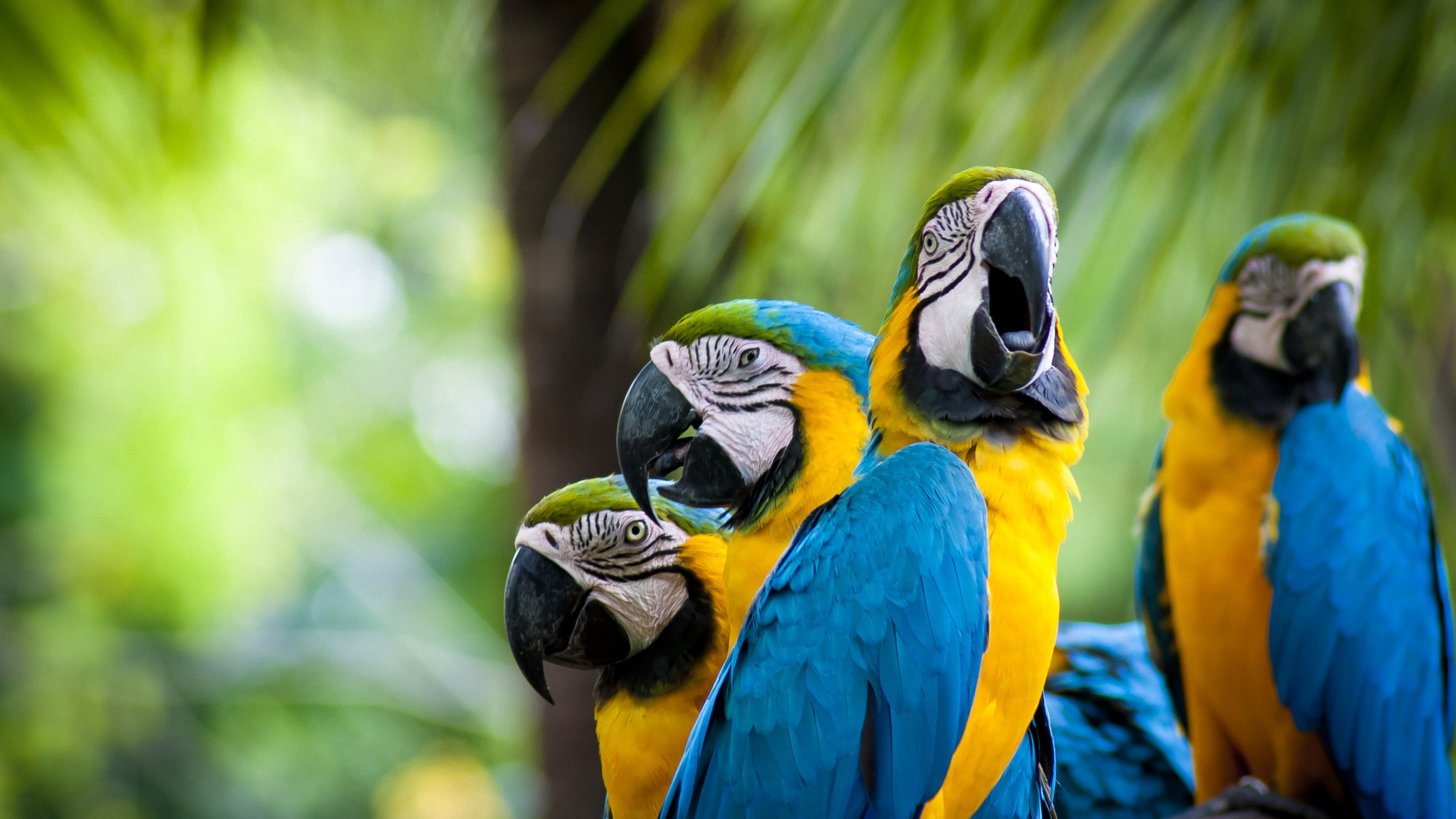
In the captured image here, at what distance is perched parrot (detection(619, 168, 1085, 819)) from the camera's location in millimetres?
803

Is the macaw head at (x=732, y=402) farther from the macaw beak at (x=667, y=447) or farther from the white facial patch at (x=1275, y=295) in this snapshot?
the white facial patch at (x=1275, y=295)

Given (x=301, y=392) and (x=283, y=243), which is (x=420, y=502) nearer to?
(x=301, y=392)

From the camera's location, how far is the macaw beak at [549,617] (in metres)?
1.03

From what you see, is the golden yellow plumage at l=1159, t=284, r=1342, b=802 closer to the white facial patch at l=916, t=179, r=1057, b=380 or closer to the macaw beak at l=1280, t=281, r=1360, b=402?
the macaw beak at l=1280, t=281, r=1360, b=402

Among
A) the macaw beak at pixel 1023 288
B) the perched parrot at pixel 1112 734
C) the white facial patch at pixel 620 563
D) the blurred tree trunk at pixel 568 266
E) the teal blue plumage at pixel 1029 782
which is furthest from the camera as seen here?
the blurred tree trunk at pixel 568 266

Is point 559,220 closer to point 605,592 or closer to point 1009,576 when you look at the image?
point 605,592

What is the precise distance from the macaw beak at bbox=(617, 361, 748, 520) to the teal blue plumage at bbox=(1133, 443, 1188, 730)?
746 millimetres

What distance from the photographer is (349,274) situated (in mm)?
8875

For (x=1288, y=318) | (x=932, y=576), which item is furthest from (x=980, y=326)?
(x=1288, y=318)

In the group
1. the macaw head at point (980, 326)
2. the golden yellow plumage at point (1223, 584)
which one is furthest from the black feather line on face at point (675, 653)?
the golden yellow plumage at point (1223, 584)

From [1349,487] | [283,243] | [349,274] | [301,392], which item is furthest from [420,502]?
[1349,487]

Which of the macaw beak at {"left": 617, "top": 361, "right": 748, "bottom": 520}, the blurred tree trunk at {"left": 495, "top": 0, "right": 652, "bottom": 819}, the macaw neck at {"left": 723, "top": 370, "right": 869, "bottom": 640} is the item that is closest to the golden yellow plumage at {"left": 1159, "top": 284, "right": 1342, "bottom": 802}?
the macaw neck at {"left": 723, "top": 370, "right": 869, "bottom": 640}

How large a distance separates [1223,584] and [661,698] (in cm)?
75

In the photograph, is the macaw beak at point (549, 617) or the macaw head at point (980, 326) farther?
the macaw beak at point (549, 617)
